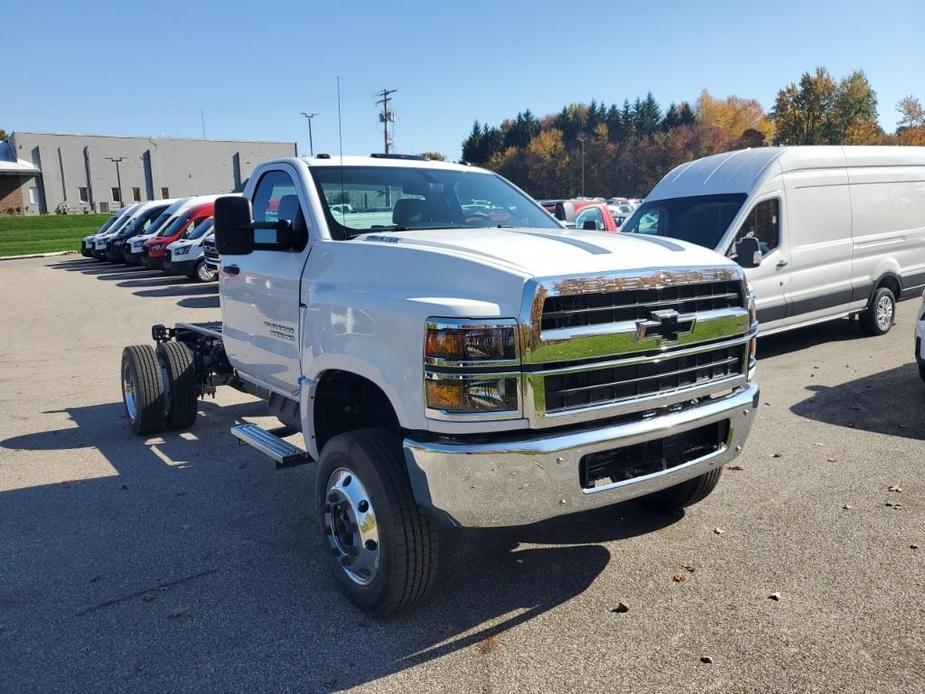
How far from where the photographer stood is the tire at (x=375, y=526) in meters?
3.38

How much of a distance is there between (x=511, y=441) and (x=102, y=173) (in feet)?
284

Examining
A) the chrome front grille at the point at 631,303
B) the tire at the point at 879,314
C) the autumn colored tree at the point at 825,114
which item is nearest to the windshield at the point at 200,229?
the tire at the point at 879,314

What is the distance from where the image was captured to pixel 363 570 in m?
3.67

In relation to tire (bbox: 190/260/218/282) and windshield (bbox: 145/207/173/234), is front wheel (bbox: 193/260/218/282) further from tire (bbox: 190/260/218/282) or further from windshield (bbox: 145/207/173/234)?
windshield (bbox: 145/207/173/234)

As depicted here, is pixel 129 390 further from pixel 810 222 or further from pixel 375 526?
pixel 810 222

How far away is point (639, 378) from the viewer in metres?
3.44

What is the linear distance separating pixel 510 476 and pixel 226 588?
183 centimetres

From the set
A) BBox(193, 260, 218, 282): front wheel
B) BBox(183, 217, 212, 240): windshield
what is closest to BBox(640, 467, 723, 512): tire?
BBox(193, 260, 218, 282): front wheel

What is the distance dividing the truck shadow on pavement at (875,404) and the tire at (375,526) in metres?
4.72

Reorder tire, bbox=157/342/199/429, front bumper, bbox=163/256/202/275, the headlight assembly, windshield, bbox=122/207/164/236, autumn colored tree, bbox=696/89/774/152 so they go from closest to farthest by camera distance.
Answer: the headlight assembly < tire, bbox=157/342/199/429 < front bumper, bbox=163/256/202/275 < windshield, bbox=122/207/164/236 < autumn colored tree, bbox=696/89/774/152

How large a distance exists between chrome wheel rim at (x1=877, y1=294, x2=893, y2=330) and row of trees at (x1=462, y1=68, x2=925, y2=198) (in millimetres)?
52940

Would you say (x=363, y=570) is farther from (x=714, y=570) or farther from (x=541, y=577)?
(x=714, y=570)

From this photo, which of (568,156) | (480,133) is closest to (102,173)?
(568,156)

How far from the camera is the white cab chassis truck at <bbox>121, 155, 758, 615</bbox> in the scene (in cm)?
312
